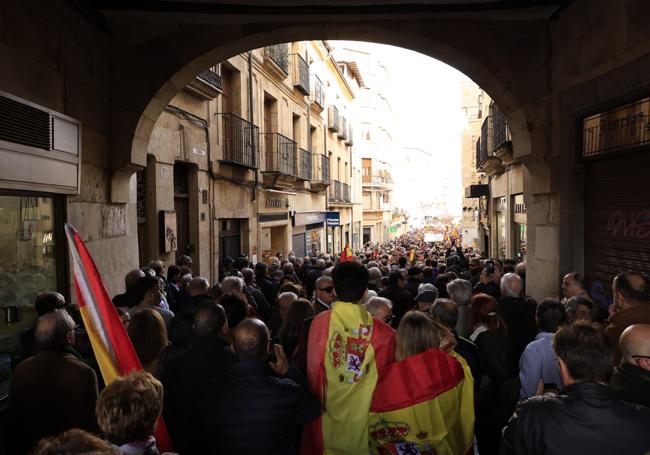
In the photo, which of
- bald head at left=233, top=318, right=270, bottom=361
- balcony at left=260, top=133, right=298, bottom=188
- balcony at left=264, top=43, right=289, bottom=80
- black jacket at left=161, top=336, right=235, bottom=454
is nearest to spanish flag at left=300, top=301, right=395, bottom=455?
bald head at left=233, top=318, right=270, bottom=361

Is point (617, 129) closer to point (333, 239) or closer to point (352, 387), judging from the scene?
point (352, 387)

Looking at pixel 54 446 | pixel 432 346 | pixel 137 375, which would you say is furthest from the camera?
pixel 432 346

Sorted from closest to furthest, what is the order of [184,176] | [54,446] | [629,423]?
[54,446] < [629,423] < [184,176]

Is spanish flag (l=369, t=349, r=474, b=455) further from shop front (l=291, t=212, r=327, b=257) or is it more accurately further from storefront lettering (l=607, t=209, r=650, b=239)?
shop front (l=291, t=212, r=327, b=257)

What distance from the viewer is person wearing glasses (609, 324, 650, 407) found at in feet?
7.49

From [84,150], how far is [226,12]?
214cm

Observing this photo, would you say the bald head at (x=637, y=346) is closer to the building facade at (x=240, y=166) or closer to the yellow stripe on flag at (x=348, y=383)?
the yellow stripe on flag at (x=348, y=383)

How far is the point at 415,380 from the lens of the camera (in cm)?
267

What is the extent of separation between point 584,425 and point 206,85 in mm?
8933

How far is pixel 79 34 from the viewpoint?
219 inches

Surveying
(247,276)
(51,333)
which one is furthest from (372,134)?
(51,333)

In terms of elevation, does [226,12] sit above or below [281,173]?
above

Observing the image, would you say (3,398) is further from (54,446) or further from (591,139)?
(591,139)

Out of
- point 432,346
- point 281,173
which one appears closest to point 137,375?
point 432,346
